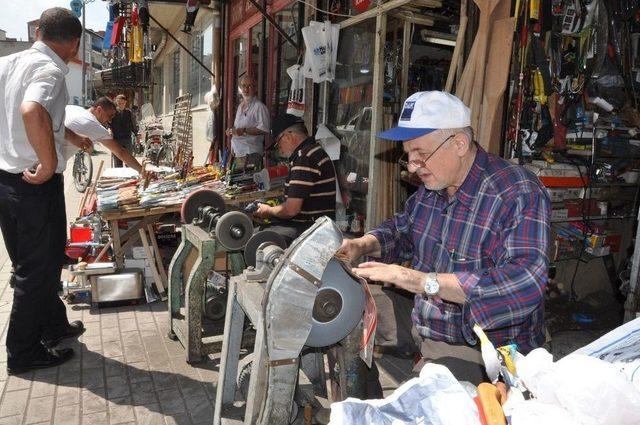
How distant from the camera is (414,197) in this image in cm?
245

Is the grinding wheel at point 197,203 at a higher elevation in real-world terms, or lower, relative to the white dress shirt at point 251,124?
lower

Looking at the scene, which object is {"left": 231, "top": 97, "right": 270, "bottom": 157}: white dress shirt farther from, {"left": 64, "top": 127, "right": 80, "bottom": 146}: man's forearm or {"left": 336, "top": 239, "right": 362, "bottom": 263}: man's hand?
{"left": 336, "top": 239, "right": 362, "bottom": 263}: man's hand

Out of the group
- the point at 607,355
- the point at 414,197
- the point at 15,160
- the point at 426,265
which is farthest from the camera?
the point at 15,160

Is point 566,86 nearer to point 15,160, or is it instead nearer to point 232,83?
point 15,160

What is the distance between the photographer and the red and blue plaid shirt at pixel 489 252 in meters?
1.79

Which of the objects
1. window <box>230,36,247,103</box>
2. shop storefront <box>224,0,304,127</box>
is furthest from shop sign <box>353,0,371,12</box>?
window <box>230,36,247,103</box>

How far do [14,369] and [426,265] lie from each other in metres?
3.04

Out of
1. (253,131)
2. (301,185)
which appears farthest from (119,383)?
(253,131)

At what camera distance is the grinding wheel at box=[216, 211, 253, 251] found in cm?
346

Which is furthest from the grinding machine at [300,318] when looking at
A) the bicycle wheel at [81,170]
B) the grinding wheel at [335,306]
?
the bicycle wheel at [81,170]

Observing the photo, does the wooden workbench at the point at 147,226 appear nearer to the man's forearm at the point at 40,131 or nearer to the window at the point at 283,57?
the man's forearm at the point at 40,131

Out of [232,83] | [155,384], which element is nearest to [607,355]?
[155,384]

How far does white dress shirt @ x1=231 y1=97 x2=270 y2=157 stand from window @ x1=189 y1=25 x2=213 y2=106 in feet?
16.9

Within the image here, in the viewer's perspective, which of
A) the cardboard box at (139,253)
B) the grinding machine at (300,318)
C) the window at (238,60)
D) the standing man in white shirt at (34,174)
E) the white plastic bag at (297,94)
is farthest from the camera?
the window at (238,60)
